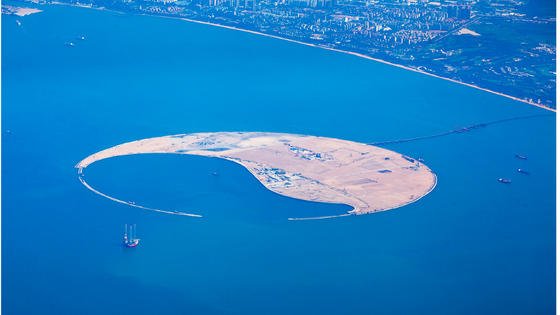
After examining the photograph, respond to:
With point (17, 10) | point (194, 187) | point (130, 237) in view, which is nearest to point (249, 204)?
point (194, 187)

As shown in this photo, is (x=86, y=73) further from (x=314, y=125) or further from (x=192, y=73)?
(x=314, y=125)

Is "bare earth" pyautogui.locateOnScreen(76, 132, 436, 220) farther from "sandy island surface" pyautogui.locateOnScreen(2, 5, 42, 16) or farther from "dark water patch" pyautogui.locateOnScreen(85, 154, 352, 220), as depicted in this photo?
"sandy island surface" pyautogui.locateOnScreen(2, 5, 42, 16)

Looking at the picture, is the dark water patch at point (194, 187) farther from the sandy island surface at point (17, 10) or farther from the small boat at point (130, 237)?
the sandy island surface at point (17, 10)

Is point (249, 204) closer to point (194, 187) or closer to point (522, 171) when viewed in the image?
point (194, 187)

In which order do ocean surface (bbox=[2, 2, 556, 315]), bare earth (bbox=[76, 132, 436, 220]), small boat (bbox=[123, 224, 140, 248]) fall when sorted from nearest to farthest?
ocean surface (bbox=[2, 2, 556, 315]) < small boat (bbox=[123, 224, 140, 248]) < bare earth (bbox=[76, 132, 436, 220])

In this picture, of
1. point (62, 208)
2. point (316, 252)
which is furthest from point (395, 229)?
point (62, 208)

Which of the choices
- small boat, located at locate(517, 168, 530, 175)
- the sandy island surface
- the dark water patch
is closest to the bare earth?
the dark water patch

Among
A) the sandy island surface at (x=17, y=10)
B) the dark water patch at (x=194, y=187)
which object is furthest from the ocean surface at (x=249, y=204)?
the sandy island surface at (x=17, y=10)
